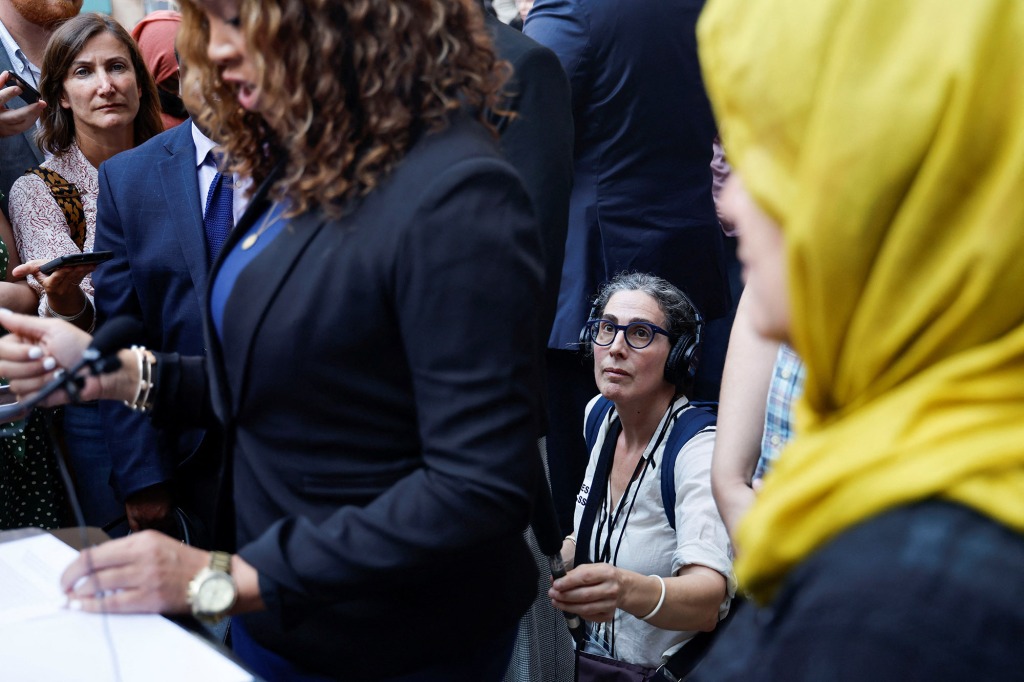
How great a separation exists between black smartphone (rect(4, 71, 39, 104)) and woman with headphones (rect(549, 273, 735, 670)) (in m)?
1.70

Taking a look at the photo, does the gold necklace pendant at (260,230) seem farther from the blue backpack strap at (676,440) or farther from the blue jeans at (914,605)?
the blue backpack strap at (676,440)

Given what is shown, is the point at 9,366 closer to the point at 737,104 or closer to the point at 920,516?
the point at 737,104

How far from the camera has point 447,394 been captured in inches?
42.4

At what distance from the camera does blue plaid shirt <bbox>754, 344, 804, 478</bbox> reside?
163cm

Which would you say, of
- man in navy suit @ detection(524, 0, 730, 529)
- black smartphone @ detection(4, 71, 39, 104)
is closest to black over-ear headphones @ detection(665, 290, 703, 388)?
man in navy suit @ detection(524, 0, 730, 529)

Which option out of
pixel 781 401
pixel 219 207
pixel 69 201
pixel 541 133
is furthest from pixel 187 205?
pixel 781 401

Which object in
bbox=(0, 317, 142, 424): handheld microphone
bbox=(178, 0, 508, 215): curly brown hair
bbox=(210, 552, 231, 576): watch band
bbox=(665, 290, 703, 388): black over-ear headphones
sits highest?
bbox=(178, 0, 508, 215): curly brown hair

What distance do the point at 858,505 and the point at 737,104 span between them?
1.04 feet

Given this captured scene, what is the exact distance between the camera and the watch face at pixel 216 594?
3.58 feet

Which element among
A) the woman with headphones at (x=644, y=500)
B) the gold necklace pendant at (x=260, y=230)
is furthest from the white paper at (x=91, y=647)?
the woman with headphones at (x=644, y=500)

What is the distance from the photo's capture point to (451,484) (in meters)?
1.08

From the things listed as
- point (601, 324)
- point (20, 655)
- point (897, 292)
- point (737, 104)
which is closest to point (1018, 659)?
point (897, 292)

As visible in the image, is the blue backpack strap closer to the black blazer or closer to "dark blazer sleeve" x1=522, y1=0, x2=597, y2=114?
"dark blazer sleeve" x1=522, y1=0, x2=597, y2=114

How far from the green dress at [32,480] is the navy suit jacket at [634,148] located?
1396mm
